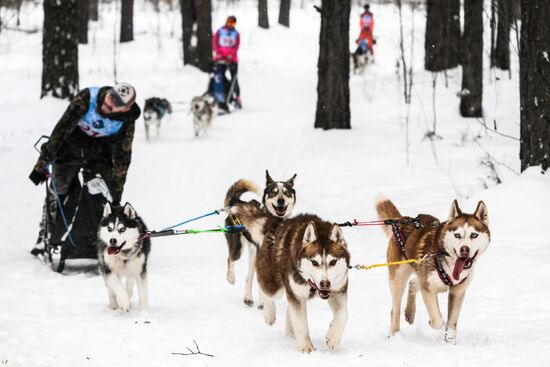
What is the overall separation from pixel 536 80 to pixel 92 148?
4321mm

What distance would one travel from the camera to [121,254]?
533 cm

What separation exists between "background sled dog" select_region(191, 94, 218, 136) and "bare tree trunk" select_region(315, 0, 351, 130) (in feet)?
8.80

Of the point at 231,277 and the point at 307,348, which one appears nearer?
the point at 307,348

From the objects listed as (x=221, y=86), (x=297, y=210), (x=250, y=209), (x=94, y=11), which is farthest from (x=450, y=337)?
(x=94, y=11)

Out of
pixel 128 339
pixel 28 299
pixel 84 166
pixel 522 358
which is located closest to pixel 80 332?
pixel 128 339

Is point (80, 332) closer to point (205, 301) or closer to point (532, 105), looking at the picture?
point (205, 301)

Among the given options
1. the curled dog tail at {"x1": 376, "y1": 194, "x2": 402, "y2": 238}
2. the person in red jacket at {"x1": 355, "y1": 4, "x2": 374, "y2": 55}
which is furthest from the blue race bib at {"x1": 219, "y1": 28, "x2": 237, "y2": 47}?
the curled dog tail at {"x1": 376, "y1": 194, "x2": 402, "y2": 238}

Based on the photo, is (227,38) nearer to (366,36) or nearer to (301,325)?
(366,36)

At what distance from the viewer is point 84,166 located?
21.7ft

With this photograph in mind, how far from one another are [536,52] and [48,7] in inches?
337

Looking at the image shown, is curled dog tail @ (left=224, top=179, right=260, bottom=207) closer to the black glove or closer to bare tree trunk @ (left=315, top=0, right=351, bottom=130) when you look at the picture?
the black glove

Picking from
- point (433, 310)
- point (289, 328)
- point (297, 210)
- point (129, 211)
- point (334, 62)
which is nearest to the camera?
point (433, 310)

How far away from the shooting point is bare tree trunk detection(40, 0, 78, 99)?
12688mm

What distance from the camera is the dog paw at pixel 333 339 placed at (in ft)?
13.9
